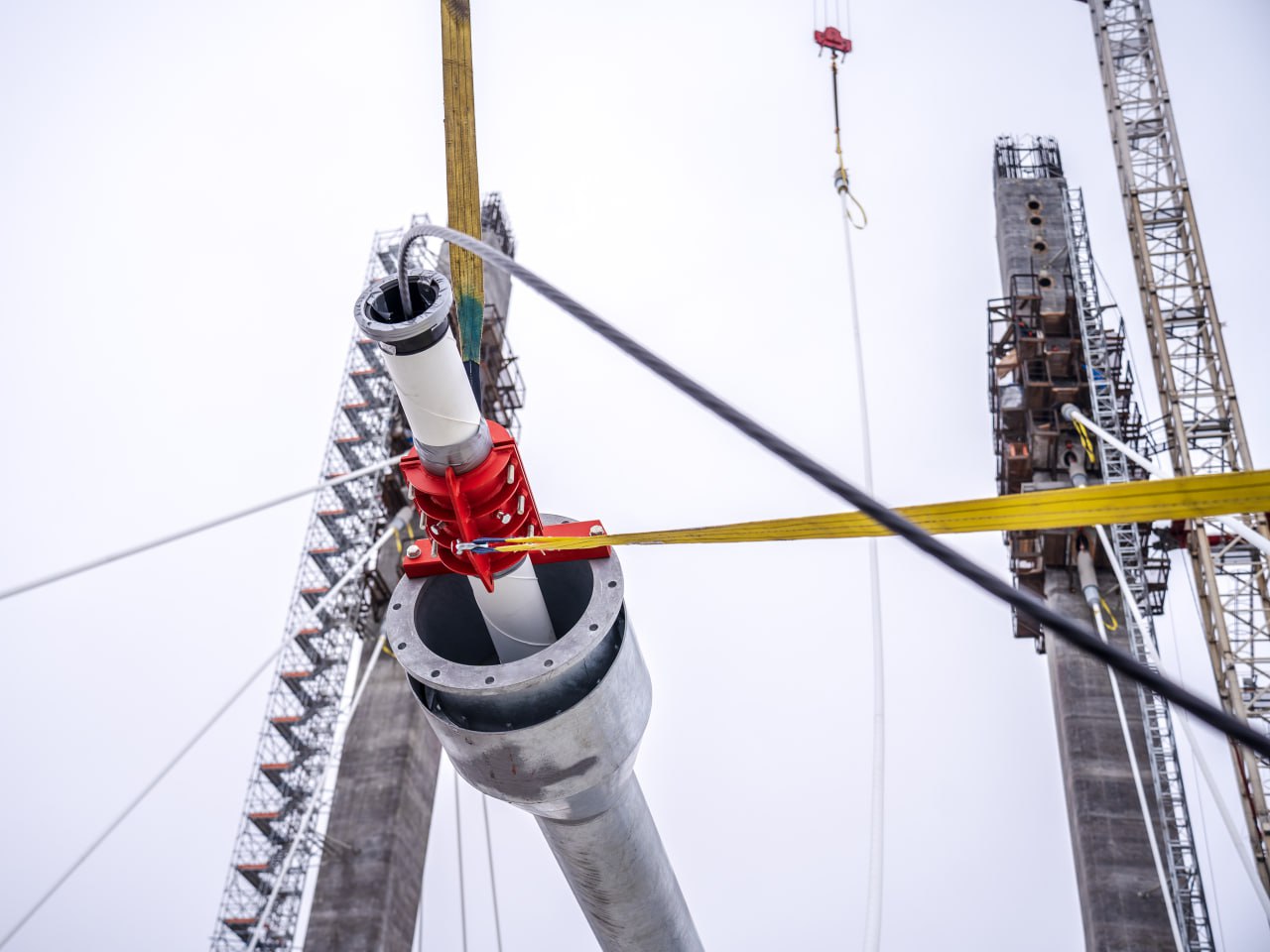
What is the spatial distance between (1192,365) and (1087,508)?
3531 cm

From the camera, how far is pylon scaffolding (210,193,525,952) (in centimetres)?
2967

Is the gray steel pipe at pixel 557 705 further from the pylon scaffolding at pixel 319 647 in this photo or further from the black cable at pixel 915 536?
the pylon scaffolding at pixel 319 647

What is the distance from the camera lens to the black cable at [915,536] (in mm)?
2795

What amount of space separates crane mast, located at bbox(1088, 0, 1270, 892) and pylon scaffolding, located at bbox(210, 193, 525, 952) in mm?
17739

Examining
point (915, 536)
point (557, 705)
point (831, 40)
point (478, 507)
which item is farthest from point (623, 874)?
point (831, 40)

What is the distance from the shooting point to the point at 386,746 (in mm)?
26859

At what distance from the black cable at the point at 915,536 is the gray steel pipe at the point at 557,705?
178 centimetres

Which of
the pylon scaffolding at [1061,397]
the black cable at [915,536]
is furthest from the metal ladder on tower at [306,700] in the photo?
the black cable at [915,536]

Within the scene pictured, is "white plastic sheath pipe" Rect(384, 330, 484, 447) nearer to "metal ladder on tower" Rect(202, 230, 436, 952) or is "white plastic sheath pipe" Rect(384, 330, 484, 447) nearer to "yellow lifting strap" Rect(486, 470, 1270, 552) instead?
"yellow lifting strap" Rect(486, 470, 1270, 552)

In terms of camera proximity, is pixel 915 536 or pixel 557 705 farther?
pixel 557 705

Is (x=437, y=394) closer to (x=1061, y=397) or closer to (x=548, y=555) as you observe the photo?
(x=548, y=555)

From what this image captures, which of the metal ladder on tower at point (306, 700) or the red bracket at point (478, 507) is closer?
the red bracket at point (478, 507)

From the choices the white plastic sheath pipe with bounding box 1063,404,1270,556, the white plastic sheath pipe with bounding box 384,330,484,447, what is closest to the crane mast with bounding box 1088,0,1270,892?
the white plastic sheath pipe with bounding box 1063,404,1270,556

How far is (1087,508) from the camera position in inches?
150
